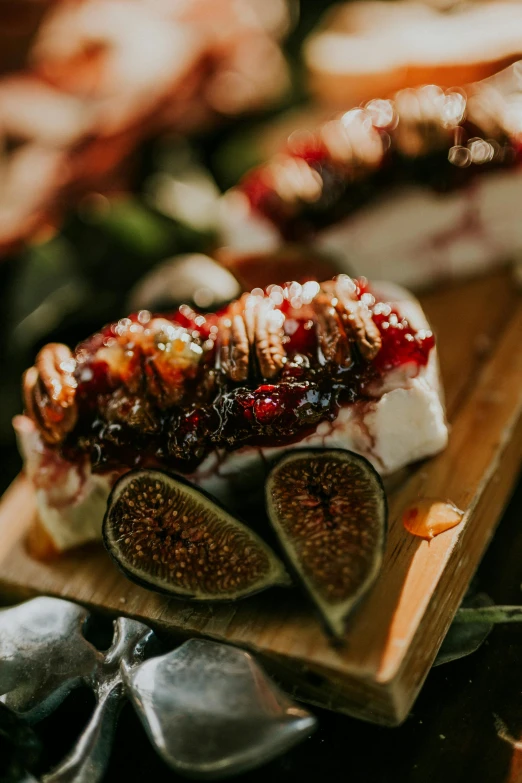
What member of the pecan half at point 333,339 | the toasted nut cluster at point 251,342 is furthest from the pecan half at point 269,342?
the pecan half at point 333,339

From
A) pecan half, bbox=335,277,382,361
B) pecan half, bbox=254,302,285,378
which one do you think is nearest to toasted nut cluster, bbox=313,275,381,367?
pecan half, bbox=335,277,382,361

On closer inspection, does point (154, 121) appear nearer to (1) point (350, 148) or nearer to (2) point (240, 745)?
(1) point (350, 148)

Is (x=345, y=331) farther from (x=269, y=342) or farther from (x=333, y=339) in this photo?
(x=269, y=342)

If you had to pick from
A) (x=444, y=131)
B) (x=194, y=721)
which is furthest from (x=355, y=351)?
(x=444, y=131)

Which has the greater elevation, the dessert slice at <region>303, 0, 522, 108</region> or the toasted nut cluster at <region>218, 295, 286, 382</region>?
the toasted nut cluster at <region>218, 295, 286, 382</region>

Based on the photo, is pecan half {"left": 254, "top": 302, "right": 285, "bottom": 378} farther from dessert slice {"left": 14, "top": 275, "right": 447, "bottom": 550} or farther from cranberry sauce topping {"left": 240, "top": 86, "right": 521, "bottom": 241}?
cranberry sauce topping {"left": 240, "top": 86, "right": 521, "bottom": 241}

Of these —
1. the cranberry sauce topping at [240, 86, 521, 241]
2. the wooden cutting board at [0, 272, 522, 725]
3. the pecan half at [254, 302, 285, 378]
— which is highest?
the pecan half at [254, 302, 285, 378]

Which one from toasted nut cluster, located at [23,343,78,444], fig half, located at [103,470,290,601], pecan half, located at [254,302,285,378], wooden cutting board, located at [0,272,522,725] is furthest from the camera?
toasted nut cluster, located at [23,343,78,444]
